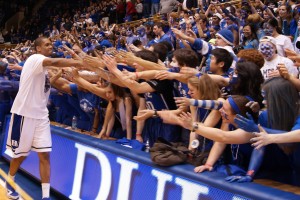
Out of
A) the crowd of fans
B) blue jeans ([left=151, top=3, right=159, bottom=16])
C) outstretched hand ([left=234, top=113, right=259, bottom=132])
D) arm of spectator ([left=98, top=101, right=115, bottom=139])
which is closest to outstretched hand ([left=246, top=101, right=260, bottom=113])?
the crowd of fans

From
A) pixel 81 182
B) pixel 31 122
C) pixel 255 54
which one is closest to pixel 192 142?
pixel 255 54

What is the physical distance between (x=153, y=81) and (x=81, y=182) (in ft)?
4.46

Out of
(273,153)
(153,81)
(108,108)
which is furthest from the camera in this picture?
(108,108)

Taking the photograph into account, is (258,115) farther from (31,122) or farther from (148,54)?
(31,122)

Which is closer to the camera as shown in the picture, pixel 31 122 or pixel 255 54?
pixel 255 54

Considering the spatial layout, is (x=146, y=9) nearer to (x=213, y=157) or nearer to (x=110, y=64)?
(x=110, y=64)

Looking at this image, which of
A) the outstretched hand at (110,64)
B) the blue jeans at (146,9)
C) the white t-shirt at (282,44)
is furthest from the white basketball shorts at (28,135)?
the blue jeans at (146,9)

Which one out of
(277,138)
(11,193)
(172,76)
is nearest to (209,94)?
(172,76)

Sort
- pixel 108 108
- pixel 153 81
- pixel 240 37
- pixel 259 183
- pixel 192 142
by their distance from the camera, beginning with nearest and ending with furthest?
1. pixel 259 183
2. pixel 192 142
3. pixel 153 81
4. pixel 108 108
5. pixel 240 37

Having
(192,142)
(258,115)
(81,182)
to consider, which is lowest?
(81,182)

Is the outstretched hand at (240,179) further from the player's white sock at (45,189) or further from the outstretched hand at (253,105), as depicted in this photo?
the player's white sock at (45,189)

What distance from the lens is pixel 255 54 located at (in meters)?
3.37

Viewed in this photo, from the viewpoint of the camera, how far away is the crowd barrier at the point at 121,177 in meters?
2.60

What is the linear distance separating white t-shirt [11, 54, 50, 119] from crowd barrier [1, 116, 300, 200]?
544 millimetres
